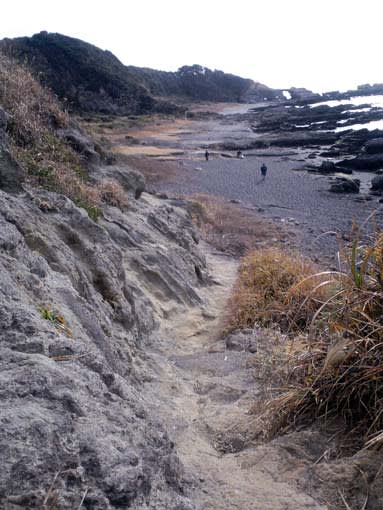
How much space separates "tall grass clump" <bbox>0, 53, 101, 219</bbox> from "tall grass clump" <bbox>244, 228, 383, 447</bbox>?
3.98 meters

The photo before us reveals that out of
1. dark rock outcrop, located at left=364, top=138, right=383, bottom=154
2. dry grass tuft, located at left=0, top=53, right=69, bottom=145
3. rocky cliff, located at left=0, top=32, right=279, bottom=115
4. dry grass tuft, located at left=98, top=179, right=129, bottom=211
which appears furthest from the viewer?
rocky cliff, located at left=0, top=32, right=279, bottom=115

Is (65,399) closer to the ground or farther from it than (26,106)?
closer to the ground

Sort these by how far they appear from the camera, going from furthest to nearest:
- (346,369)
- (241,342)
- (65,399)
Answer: (241,342)
(346,369)
(65,399)

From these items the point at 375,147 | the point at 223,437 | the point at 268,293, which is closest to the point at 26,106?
the point at 268,293

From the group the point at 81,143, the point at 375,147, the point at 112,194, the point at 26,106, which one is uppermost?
the point at 26,106

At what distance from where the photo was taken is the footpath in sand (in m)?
2.39

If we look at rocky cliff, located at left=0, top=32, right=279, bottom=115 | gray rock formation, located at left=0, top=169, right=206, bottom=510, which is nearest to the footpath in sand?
gray rock formation, located at left=0, top=169, right=206, bottom=510

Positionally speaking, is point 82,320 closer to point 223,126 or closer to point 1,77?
point 1,77

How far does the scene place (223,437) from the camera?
319 centimetres

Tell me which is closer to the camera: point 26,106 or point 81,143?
point 26,106

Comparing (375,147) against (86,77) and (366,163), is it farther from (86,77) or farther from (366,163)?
(86,77)

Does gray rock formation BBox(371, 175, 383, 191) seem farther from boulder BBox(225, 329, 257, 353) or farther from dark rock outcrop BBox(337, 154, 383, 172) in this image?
boulder BBox(225, 329, 257, 353)

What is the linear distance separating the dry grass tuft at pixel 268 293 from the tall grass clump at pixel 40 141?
2.28m

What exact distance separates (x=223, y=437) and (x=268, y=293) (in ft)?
15.7
